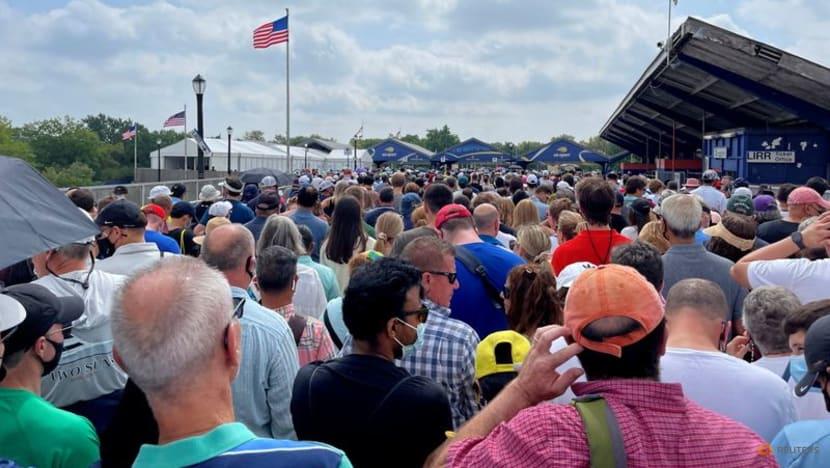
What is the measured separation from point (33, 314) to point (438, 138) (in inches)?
5313

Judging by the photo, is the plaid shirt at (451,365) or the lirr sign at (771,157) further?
the lirr sign at (771,157)

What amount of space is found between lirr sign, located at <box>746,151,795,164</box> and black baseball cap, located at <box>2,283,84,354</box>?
27268 millimetres

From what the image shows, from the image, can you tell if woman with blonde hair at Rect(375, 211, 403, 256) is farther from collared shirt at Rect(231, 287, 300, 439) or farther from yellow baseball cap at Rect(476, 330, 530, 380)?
yellow baseball cap at Rect(476, 330, 530, 380)

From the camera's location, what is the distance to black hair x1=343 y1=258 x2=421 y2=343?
3242mm

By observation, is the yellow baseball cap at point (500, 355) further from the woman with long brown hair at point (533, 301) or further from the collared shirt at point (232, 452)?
the collared shirt at point (232, 452)

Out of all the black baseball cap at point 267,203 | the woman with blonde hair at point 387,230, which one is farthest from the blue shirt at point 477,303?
the black baseball cap at point 267,203

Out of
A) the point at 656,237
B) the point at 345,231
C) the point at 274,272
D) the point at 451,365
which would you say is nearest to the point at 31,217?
the point at 274,272

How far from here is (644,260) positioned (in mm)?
4453

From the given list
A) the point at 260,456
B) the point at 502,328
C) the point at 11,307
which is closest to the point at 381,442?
the point at 260,456

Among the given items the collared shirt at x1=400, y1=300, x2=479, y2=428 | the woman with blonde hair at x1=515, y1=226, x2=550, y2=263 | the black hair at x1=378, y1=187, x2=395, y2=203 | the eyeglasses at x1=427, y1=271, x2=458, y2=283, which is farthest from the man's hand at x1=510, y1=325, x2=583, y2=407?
the black hair at x1=378, y1=187, x2=395, y2=203

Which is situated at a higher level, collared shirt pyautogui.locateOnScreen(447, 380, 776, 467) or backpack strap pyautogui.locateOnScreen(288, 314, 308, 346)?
collared shirt pyautogui.locateOnScreen(447, 380, 776, 467)

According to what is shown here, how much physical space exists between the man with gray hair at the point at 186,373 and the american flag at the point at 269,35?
91.2 ft

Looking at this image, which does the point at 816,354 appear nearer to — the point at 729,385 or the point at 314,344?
the point at 729,385

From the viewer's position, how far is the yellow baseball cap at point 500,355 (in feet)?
11.6
